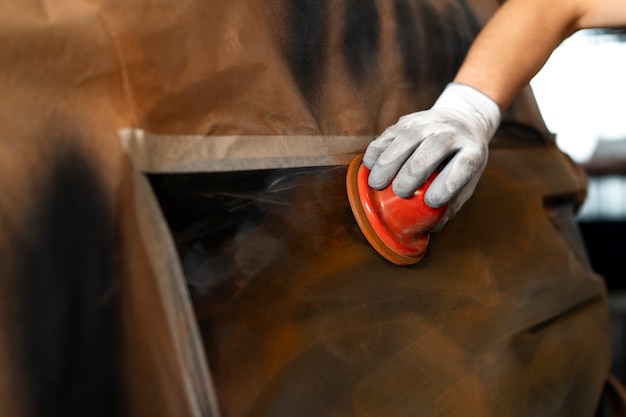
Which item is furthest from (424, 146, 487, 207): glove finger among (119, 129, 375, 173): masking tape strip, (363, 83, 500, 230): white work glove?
(119, 129, 375, 173): masking tape strip

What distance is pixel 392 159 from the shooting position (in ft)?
2.50

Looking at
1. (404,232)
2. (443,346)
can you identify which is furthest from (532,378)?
(404,232)

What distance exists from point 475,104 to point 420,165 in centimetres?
23

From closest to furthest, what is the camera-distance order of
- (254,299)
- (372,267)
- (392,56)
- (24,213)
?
1. (24,213)
2. (254,299)
3. (372,267)
4. (392,56)

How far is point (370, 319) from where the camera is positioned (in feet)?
2.42

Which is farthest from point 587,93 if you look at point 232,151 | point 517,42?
point 232,151

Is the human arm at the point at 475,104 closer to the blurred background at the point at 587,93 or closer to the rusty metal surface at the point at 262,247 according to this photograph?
the rusty metal surface at the point at 262,247

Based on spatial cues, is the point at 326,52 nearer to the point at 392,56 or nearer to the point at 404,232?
the point at 392,56

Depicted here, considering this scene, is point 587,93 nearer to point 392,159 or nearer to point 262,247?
point 392,159

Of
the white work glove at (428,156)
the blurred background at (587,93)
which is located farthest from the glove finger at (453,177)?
the blurred background at (587,93)

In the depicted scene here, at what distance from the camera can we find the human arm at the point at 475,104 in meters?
0.76

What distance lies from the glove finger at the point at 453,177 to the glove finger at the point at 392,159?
5 cm

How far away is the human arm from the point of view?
0.76 metres

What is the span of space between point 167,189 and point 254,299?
14 cm
